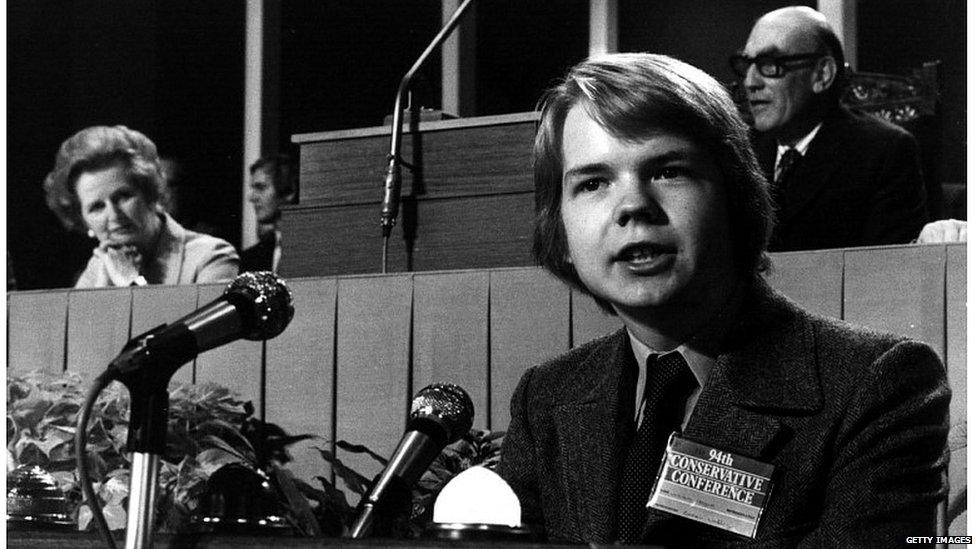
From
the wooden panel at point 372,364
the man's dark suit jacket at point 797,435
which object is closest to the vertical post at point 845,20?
the wooden panel at point 372,364

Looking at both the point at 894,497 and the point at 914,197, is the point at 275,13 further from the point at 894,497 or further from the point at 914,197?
the point at 894,497

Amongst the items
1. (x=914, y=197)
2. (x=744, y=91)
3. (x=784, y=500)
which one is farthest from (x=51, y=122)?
(x=784, y=500)

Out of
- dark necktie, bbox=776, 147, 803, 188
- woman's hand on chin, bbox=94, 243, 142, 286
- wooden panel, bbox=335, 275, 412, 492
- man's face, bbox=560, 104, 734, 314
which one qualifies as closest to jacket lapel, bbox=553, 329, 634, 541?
man's face, bbox=560, 104, 734, 314

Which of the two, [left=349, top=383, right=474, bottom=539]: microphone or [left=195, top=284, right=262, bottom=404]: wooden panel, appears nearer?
[left=349, top=383, right=474, bottom=539]: microphone

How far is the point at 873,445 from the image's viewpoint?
1286 mm

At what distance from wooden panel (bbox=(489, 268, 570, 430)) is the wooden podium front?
0.14 metres

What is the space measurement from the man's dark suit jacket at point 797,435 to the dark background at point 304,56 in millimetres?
1222

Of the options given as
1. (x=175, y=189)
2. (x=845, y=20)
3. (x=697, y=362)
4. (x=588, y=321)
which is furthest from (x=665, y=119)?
(x=175, y=189)

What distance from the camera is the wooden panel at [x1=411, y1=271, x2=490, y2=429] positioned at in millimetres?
1957

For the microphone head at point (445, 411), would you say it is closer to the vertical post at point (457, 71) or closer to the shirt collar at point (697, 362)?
the shirt collar at point (697, 362)

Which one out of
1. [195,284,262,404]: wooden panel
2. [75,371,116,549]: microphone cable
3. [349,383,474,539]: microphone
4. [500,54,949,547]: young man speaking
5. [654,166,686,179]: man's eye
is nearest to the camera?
[75,371,116,549]: microphone cable

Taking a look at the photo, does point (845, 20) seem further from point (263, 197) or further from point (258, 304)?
point (258, 304)

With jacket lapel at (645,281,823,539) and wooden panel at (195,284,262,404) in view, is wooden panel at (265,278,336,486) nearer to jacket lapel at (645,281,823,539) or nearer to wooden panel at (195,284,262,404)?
wooden panel at (195,284,262,404)

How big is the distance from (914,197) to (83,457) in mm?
1493
